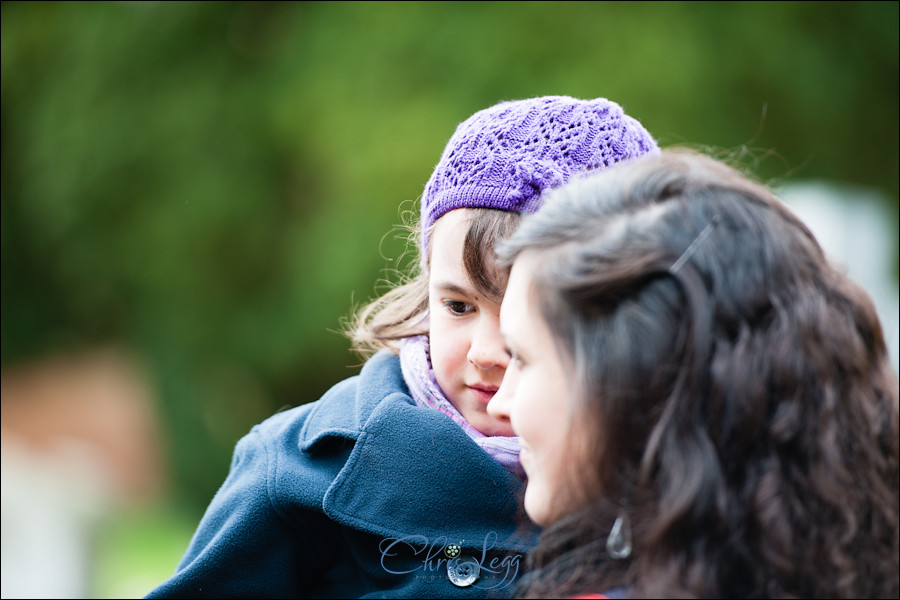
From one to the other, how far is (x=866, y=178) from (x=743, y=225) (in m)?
→ 5.15

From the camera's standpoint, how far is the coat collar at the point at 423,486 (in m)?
1.86

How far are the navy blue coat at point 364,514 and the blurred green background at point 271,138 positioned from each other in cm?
278

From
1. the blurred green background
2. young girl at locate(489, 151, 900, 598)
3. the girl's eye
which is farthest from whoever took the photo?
the blurred green background

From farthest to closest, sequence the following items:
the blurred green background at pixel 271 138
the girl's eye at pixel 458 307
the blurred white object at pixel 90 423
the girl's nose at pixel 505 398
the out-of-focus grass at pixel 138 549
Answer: the blurred white object at pixel 90 423 → the blurred green background at pixel 271 138 → the out-of-focus grass at pixel 138 549 → the girl's eye at pixel 458 307 → the girl's nose at pixel 505 398

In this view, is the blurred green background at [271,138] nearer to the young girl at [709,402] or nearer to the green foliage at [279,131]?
the green foliage at [279,131]

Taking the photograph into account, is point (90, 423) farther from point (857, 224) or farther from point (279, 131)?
point (857, 224)

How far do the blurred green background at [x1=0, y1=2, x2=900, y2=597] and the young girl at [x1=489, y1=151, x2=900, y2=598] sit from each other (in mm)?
3649

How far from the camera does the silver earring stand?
1272 millimetres

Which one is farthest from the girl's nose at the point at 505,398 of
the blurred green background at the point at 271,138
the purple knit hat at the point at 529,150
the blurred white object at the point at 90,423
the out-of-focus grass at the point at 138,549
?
the blurred white object at the point at 90,423

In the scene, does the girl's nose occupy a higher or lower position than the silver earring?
higher

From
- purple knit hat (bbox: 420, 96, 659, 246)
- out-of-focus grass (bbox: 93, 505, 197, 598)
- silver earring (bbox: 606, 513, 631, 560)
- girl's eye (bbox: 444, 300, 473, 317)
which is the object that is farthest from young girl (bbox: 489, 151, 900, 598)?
out-of-focus grass (bbox: 93, 505, 197, 598)

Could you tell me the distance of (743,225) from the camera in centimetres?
128

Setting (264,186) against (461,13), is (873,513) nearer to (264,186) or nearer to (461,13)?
(461,13)

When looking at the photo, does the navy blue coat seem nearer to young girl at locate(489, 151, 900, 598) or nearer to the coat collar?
the coat collar
